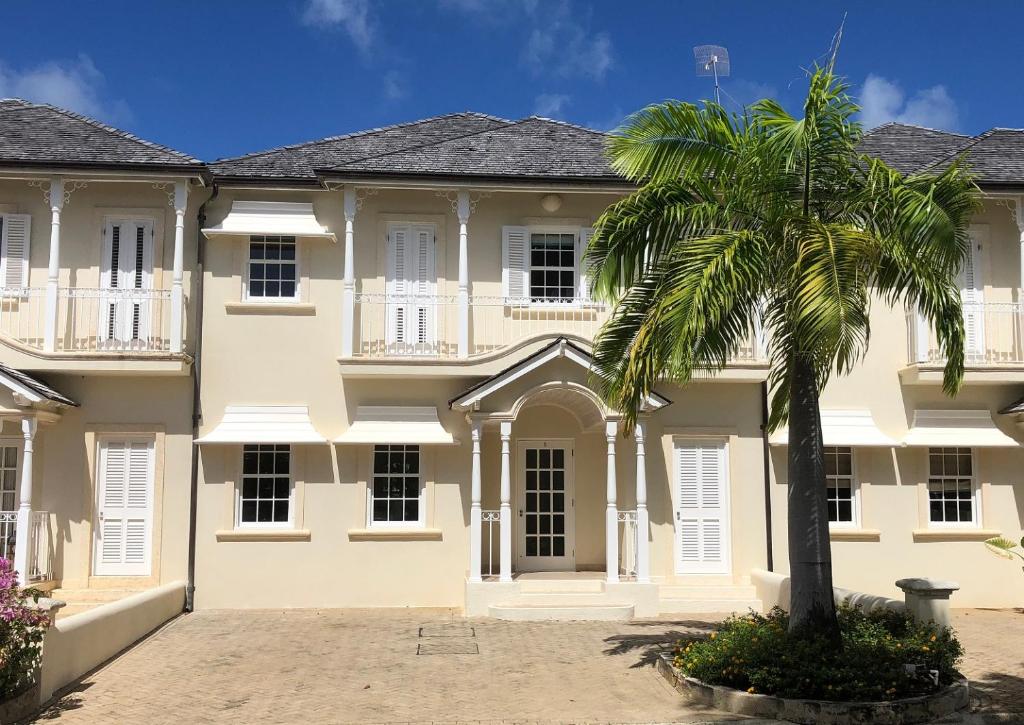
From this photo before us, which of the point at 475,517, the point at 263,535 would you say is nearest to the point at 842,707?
the point at 475,517

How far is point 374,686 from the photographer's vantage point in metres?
10.9

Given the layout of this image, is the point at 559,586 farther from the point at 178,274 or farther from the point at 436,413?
the point at 178,274

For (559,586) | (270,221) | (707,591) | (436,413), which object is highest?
(270,221)

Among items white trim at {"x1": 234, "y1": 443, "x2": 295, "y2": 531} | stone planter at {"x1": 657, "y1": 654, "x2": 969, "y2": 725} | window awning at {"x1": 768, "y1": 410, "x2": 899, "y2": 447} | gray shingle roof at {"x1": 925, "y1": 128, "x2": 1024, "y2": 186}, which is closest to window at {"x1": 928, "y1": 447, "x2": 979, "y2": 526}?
window awning at {"x1": 768, "y1": 410, "x2": 899, "y2": 447}

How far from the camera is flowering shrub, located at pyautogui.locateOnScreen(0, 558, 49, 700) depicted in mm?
9203

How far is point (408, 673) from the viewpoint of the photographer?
11.5 meters

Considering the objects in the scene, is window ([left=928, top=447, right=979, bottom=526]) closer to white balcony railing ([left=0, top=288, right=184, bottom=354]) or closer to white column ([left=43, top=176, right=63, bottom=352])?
white balcony railing ([left=0, top=288, right=184, bottom=354])

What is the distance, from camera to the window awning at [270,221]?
1666 cm

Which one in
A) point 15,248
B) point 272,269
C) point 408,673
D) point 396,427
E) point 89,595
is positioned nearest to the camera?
point 408,673

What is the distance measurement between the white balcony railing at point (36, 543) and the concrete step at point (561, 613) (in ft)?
24.0

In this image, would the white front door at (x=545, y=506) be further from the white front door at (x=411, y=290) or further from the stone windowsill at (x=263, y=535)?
the stone windowsill at (x=263, y=535)

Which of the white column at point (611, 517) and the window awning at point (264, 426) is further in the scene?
the window awning at point (264, 426)

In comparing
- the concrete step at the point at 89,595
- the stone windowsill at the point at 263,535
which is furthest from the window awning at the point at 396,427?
the concrete step at the point at 89,595

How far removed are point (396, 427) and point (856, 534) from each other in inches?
322
